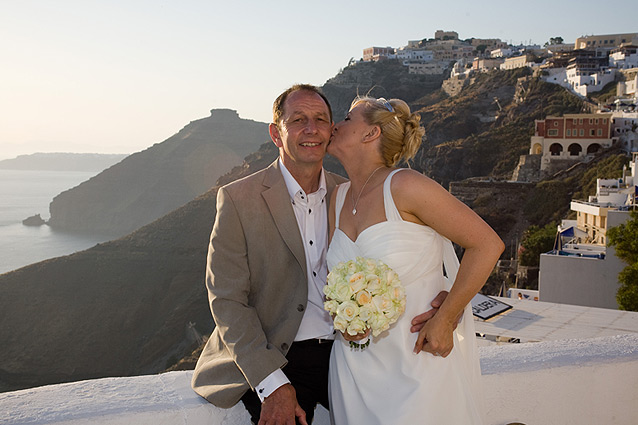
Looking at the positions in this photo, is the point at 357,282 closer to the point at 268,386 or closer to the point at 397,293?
the point at 397,293

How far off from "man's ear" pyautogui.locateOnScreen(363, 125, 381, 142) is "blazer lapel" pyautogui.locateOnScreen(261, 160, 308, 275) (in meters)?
0.40

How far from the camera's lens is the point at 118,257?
54.4m

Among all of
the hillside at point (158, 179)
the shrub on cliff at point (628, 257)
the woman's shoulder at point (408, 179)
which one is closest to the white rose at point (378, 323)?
the woman's shoulder at point (408, 179)

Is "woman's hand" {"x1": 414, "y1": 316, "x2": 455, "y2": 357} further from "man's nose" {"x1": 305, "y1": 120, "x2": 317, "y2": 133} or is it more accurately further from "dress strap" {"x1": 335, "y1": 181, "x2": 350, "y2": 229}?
"man's nose" {"x1": 305, "y1": 120, "x2": 317, "y2": 133}

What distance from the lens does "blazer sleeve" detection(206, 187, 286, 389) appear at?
2045 mm

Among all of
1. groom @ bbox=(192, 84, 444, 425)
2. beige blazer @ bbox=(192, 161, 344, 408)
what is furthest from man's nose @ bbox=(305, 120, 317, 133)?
beige blazer @ bbox=(192, 161, 344, 408)

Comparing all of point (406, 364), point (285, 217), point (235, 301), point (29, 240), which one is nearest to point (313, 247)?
point (285, 217)

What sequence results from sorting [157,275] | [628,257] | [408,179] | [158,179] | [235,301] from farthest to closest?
[158,179], [157,275], [628,257], [235,301], [408,179]

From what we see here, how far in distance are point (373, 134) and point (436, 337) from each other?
2.69 ft

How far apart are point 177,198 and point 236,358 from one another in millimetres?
120616

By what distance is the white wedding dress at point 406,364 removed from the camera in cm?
193

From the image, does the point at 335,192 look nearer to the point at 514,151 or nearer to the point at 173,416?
the point at 173,416

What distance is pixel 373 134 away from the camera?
7.18ft

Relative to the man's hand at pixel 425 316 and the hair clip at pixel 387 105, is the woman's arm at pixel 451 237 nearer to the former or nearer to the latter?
the man's hand at pixel 425 316
